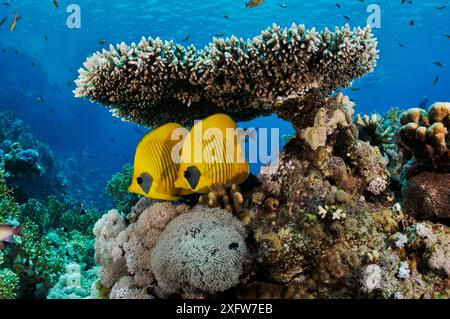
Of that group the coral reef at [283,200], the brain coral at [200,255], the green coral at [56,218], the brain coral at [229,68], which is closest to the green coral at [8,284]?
the coral reef at [283,200]

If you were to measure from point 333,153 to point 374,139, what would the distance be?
97 cm

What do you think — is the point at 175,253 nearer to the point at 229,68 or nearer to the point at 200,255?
the point at 200,255

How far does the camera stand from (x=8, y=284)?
11.8ft

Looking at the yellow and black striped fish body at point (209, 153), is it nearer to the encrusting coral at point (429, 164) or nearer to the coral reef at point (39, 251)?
the encrusting coral at point (429, 164)

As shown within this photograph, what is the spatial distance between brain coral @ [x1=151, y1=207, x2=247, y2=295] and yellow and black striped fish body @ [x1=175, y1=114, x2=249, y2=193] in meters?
0.34

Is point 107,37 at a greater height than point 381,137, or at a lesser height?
greater

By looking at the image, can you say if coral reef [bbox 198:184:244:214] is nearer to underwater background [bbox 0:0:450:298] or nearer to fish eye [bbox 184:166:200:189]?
fish eye [bbox 184:166:200:189]

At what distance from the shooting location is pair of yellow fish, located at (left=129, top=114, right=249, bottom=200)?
2311mm

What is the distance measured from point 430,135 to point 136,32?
4108 centimetres

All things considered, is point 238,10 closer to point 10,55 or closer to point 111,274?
point 10,55

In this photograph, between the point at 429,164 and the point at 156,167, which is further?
the point at 429,164

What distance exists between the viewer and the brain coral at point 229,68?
3.07 m

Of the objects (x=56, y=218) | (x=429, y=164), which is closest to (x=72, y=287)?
(x=429, y=164)
